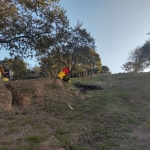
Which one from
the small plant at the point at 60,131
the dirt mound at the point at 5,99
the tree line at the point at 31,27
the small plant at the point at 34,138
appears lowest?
the small plant at the point at 60,131

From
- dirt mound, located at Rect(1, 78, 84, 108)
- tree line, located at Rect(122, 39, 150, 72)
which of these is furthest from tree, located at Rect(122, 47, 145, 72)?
dirt mound, located at Rect(1, 78, 84, 108)

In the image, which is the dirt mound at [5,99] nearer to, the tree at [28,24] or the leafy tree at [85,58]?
the tree at [28,24]

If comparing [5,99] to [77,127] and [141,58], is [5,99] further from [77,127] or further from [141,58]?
[141,58]

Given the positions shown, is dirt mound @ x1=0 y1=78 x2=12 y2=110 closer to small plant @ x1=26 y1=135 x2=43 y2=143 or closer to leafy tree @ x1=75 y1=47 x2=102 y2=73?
small plant @ x1=26 y1=135 x2=43 y2=143

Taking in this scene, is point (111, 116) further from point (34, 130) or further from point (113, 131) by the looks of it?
point (34, 130)

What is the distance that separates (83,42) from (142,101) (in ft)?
58.3

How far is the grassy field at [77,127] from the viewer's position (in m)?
3.70

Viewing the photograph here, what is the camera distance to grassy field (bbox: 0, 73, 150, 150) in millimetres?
3703

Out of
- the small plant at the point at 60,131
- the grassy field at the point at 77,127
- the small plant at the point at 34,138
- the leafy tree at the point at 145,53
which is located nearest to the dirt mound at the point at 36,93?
the grassy field at the point at 77,127

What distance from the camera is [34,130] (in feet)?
13.7

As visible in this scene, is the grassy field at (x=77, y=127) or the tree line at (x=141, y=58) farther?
the tree line at (x=141, y=58)

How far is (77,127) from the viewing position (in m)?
4.77

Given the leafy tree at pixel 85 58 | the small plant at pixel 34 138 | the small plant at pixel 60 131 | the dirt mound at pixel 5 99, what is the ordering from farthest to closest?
the leafy tree at pixel 85 58 → the dirt mound at pixel 5 99 → the small plant at pixel 60 131 → the small plant at pixel 34 138

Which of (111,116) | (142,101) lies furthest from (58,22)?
(142,101)
